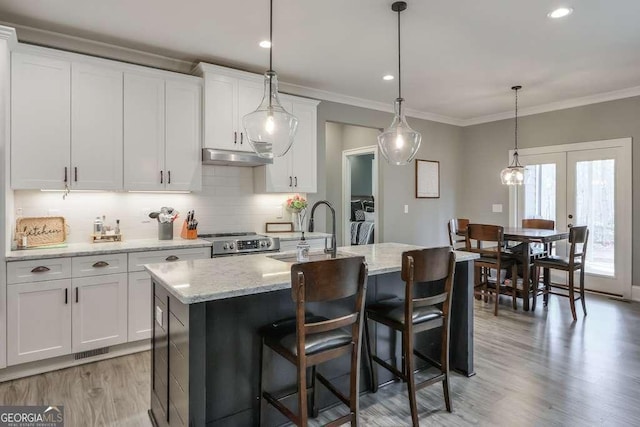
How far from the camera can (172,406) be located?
1.94 meters

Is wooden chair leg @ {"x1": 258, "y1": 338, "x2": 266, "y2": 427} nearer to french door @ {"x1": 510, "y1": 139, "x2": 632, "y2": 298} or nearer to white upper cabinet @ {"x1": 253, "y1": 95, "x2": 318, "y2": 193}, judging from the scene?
white upper cabinet @ {"x1": 253, "y1": 95, "x2": 318, "y2": 193}

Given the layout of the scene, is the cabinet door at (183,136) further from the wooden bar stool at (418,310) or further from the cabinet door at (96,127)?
the wooden bar stool at (418,310)

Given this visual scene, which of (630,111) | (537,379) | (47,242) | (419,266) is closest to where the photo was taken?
(419,266)

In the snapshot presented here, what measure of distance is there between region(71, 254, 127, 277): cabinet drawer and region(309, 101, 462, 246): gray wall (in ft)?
7.90

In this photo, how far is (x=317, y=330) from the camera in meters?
1.71

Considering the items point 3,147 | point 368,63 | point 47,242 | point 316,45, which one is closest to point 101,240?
point 47,242

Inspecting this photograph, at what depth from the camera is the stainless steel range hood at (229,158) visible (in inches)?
147

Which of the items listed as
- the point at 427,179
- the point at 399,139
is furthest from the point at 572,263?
the point at 399,139

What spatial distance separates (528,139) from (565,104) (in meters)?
0.67

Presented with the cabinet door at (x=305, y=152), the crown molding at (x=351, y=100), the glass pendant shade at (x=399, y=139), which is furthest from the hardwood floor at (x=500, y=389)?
the crown molding at (x=351, y=100)

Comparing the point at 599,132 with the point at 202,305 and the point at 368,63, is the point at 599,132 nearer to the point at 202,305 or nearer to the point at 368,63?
the point at 368,63

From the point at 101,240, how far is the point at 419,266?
286 centimetres

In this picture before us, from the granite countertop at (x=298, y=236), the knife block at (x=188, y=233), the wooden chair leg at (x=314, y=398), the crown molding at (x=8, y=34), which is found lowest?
the wooden chair leg at (x=314, y=398)

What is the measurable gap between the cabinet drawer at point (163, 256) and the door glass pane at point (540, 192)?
4.92m
